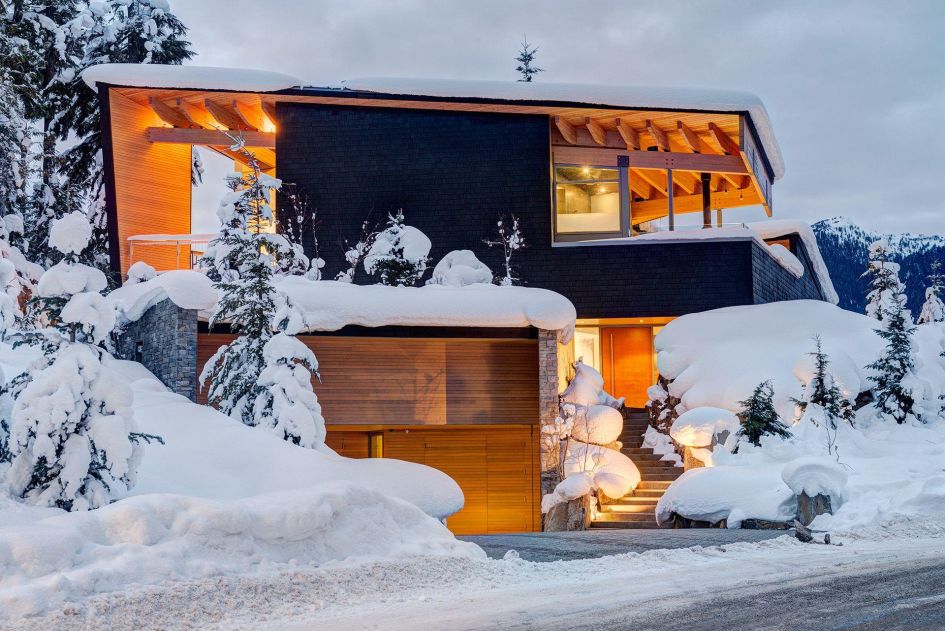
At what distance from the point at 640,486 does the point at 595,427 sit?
1357 mm

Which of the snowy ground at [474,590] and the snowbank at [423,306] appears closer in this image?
the snowy ground at [474,590]

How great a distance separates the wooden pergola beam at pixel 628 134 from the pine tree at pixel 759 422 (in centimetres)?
798

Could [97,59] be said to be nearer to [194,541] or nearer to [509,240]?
[509,240]

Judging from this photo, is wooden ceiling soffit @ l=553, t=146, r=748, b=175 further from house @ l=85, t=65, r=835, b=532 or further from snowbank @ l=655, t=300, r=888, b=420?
snowbank @ l=655, t=300, r=888, b=420

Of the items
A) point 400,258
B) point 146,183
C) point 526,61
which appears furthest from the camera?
point 526,61

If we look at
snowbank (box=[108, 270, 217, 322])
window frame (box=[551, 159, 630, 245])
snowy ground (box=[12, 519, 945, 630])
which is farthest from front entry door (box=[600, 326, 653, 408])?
snowy ground (box=[12, 519, 945, 630])

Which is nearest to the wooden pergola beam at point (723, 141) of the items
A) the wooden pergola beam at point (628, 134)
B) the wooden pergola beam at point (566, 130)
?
the wooden pergola beam at point (628, 134)

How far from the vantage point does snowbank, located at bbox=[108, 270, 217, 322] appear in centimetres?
1452

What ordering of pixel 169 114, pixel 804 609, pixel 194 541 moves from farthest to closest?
pixel 169 114 < pixel 194 541 < pixel 804 609

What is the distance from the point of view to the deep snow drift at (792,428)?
36.8ft

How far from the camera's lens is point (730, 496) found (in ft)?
41.0

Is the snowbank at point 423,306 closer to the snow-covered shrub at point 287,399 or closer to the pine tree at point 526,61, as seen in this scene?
the snow-covered shrub at point 287,399

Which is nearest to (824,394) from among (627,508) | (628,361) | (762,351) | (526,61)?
(762,351)

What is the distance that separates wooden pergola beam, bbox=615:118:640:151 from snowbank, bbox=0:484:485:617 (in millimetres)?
14374
